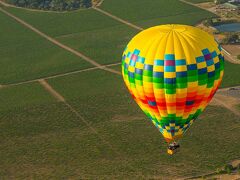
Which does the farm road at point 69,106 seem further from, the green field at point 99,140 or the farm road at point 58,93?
the green field at point 99,140

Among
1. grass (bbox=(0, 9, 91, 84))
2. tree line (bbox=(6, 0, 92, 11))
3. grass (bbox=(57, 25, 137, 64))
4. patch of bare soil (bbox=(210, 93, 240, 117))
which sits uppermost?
tree line (bbox=(6, 0, 92, 11))

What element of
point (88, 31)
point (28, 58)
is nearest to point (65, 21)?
point (88, 31)

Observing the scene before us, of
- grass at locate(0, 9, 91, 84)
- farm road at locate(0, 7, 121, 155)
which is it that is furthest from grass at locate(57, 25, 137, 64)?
grass at locate(0, 9, 91, 84)

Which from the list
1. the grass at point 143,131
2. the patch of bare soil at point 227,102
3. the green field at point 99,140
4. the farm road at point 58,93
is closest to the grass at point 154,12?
the farm road at point 58,93

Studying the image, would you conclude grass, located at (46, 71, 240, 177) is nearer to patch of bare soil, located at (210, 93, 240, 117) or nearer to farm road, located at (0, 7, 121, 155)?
farm road, located at (0, 7, 121, 155)

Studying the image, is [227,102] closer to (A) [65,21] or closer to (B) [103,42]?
(B) [103,42]

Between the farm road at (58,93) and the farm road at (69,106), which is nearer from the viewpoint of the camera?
the farm road at (69,106)

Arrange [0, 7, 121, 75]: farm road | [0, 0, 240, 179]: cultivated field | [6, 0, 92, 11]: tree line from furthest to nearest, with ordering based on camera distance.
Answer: [6, 0, 92, 11]: tree line
[0, 7, 121, 75]: farm road
[0, 0, 240, 179]: cultivated field
